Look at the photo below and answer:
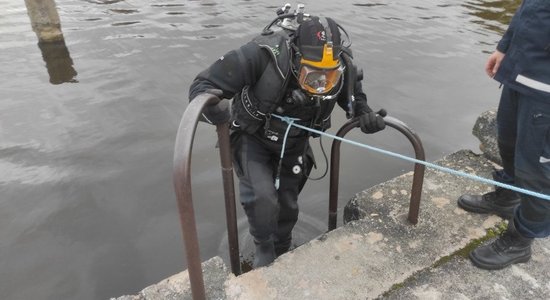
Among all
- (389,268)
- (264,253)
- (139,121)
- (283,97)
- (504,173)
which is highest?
(283,97)

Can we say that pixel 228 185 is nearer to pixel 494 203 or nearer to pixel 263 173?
pixel 263 173

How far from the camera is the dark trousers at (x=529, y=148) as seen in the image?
242cm

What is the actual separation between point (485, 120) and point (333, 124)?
279cm

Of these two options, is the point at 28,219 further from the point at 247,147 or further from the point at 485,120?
the point at 485,120

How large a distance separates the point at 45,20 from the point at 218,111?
7.91m

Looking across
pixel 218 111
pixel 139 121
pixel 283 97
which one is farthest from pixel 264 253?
pixel 139 121

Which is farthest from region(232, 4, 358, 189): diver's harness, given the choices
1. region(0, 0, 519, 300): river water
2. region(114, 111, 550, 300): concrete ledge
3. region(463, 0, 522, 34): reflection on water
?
region(463, 0, 522, 34): reflection on water

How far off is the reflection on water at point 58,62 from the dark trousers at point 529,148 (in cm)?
700

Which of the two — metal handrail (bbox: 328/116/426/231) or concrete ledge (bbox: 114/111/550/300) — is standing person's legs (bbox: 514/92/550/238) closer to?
concrete ledge (bbox: 114/111/550/300)

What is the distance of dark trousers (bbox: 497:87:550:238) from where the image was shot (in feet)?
7.93

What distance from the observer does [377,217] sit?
3.23m

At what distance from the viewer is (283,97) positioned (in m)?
2.96

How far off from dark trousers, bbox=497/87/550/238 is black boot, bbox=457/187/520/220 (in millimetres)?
393

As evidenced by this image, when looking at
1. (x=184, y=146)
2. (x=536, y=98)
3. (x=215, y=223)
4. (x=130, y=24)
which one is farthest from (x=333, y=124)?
(x=130, y=24)
